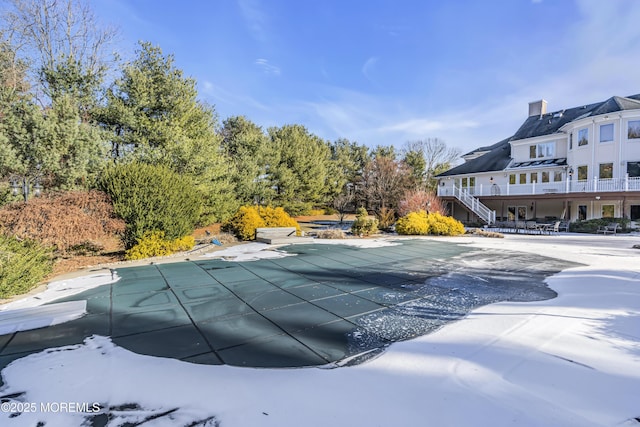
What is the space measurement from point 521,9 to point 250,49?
12056mm

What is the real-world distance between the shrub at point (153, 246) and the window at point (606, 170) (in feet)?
84.9

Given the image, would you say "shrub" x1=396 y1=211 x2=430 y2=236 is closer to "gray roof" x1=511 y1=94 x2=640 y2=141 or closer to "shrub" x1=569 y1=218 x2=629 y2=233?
"shrub" x1=569 y1=218 x2=629 y2=233

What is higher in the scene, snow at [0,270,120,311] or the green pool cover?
the green pool cover

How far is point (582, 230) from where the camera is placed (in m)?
18.2

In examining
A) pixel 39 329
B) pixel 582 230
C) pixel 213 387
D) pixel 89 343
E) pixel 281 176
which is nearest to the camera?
pixel 213 387

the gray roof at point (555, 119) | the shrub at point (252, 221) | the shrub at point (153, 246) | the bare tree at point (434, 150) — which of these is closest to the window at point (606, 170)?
the gray roof at point (555, 119)

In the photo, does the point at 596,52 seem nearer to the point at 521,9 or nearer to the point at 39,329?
the point at 521,9

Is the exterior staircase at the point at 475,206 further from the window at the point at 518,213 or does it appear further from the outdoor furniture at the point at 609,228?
the outdoor furniture at the point at 609,228

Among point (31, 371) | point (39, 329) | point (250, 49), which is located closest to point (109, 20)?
point (250, 49)

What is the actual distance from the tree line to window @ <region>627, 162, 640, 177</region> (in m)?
23.2

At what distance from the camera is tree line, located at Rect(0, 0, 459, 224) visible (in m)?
9.24

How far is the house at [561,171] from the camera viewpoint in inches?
730

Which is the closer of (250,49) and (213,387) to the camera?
(213,387)

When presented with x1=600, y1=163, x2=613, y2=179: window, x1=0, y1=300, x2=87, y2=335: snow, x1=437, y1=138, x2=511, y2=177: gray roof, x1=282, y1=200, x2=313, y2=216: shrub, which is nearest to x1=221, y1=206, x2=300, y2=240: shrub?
x1=282, y1=200, x2=313, y2=216: shrub
